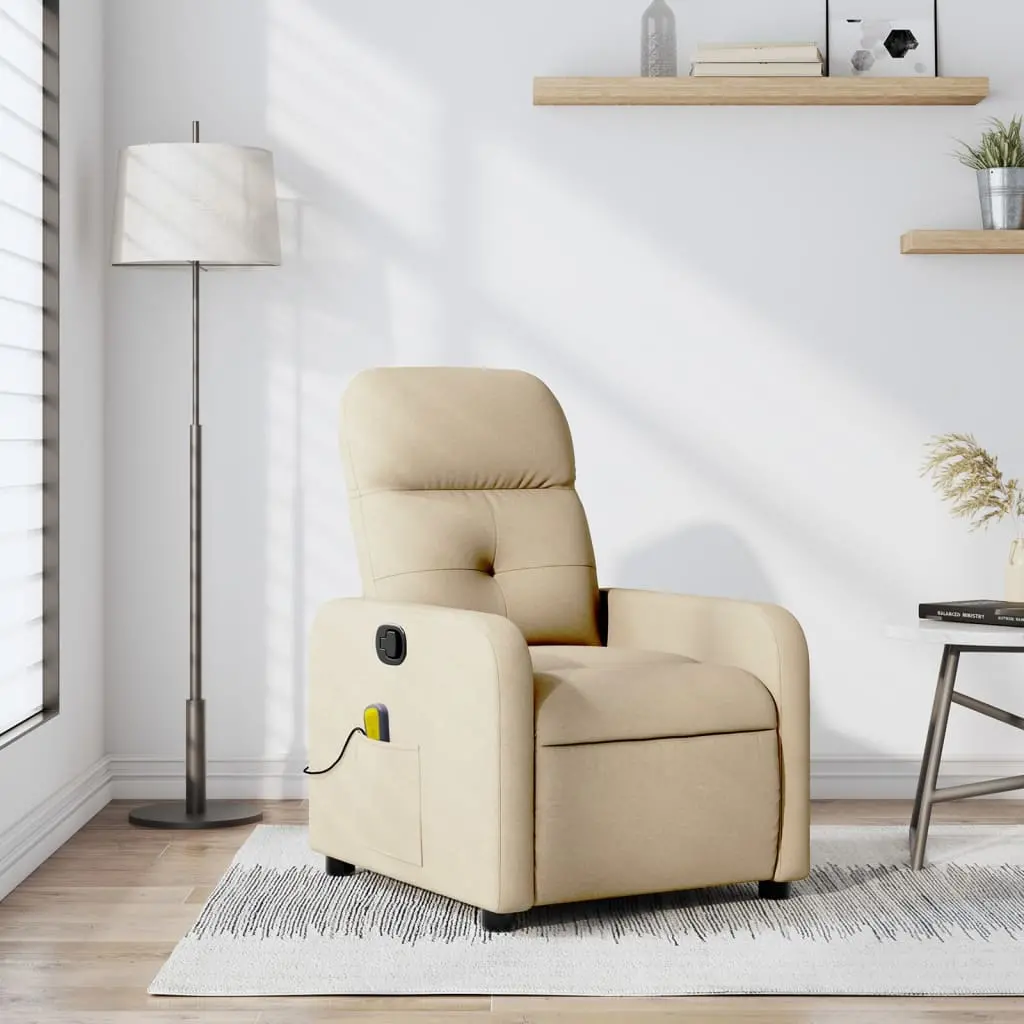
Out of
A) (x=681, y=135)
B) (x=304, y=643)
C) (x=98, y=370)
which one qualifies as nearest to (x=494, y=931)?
(x=304, y=643)

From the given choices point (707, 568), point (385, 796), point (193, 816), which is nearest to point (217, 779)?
point (193, 816)

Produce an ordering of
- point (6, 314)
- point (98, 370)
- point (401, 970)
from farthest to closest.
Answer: point (98, 370) < point (6, 314) < point (401, 970)

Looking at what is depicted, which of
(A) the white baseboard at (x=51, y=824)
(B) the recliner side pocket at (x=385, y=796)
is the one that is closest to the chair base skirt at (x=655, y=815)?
(B) the recliner side pocket at (x=385, y=796)

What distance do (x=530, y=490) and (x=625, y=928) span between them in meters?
0.98

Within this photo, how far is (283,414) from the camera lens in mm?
3756

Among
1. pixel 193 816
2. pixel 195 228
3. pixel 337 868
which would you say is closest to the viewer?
pixel 337 868

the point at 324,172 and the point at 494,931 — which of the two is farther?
the point at 324,172

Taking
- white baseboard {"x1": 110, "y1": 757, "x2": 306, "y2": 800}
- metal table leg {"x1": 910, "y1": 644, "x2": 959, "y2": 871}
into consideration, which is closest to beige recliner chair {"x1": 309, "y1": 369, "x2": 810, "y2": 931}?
metal table leg {"x1": 910, "y1": 644, "x2": 959, "y2": 871}

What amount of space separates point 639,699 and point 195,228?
1.57 m

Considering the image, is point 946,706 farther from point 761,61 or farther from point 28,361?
point 28,361

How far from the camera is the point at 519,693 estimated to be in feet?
8.01

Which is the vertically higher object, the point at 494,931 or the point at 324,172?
the point at 324,172

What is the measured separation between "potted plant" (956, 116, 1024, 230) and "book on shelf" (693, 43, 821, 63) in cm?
49

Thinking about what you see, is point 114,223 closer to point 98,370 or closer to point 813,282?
point 98,370
